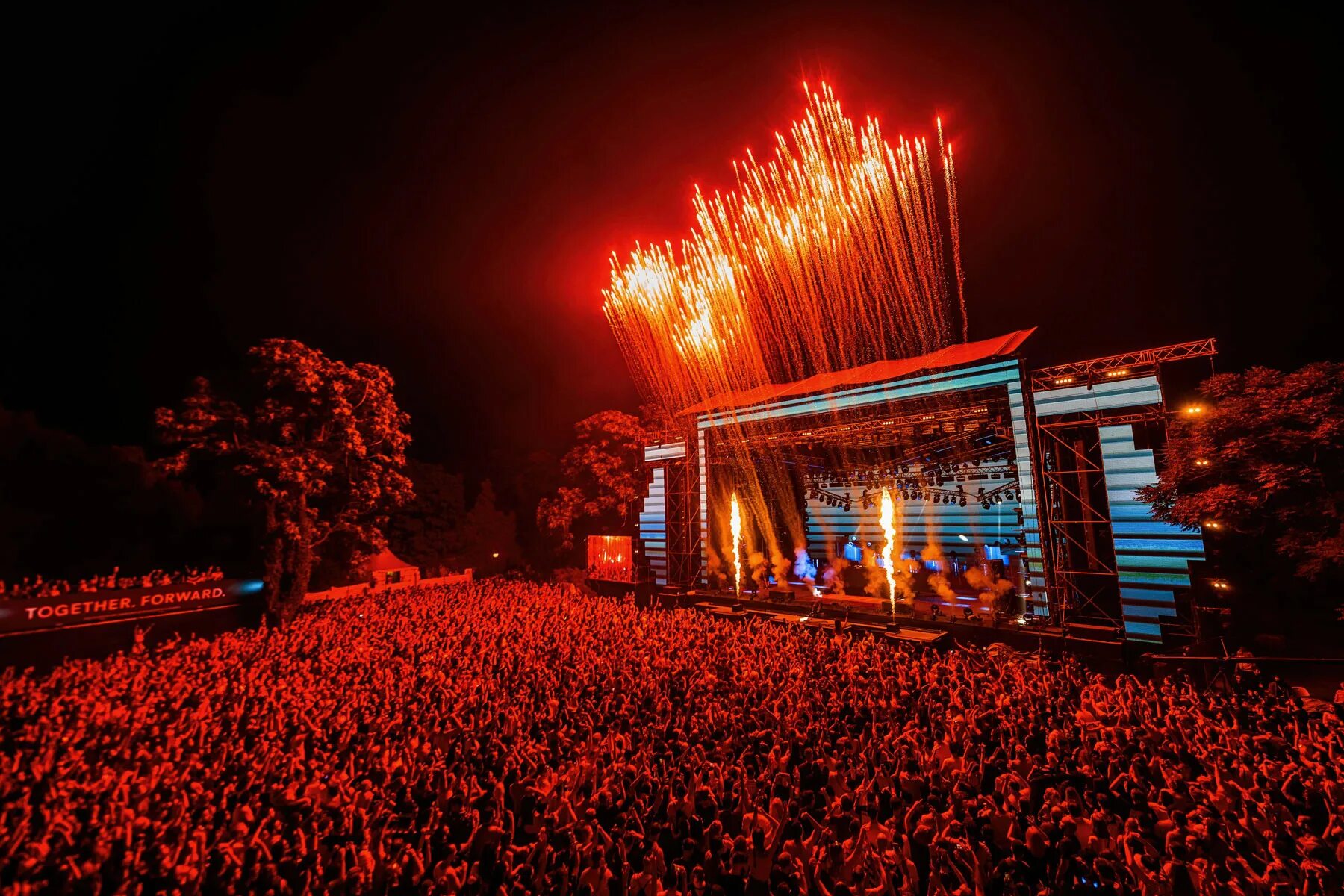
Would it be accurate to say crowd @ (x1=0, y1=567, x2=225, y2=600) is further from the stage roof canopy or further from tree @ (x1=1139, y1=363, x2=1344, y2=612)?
tree @ (x1=1139, y1=363, x2=1344, y2=612)

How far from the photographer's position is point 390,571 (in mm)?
22953

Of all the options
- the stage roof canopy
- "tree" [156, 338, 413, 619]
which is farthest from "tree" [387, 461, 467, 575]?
the stage roof canopy

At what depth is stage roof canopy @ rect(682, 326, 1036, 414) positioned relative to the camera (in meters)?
13.5

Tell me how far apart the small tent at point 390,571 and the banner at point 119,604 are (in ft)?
22.9

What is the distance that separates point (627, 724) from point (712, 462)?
1267 cm

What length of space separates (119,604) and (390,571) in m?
10.5

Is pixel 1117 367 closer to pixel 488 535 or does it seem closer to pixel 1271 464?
pixel 1271 464

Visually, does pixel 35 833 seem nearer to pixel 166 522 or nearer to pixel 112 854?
pixel 112 854

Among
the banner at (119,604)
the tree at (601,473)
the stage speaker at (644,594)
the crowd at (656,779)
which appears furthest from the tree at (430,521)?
the crowd at (656,779)

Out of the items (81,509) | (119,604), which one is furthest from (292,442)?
(81,509)

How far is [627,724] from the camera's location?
25.1ft

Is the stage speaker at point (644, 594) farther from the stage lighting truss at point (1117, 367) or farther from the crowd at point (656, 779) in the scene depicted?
the stage lighting truss at point (1117, 367)

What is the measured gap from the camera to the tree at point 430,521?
89.0ft

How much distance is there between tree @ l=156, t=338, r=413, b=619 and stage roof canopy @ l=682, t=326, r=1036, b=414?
1061 centimetres
